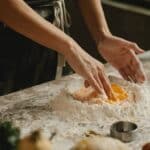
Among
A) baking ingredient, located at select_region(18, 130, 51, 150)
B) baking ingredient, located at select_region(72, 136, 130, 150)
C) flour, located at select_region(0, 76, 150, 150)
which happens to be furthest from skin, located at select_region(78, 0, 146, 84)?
baking ingredient, located at select_region(18, 130, 51, 150)

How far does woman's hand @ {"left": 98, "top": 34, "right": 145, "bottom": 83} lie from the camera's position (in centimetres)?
189

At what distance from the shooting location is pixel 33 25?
168 centimetres

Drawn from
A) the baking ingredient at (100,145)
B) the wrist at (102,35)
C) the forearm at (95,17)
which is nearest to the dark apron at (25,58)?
the forearm at (95,17)

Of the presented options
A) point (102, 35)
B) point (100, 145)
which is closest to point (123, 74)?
point (102, 35)

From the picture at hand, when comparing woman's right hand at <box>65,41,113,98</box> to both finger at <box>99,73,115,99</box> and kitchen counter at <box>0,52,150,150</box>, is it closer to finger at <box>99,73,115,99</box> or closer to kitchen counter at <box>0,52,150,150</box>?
finger at <box>99,73,115,99</box>

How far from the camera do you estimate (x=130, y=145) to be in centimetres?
146

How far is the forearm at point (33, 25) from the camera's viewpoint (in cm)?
167

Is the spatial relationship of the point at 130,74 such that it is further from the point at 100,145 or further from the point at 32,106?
the point at 100,145

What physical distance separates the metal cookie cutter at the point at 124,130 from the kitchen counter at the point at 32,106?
156 millimetres

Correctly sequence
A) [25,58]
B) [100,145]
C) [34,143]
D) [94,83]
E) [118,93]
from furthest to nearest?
[25,58], [118,93], [94,83], [100,145], [34,143]

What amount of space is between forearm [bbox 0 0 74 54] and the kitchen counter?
256mm

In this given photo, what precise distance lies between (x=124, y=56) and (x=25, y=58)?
1.80 ft

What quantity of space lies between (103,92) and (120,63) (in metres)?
0.33

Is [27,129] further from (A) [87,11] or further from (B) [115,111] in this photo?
(A) [87,11]
